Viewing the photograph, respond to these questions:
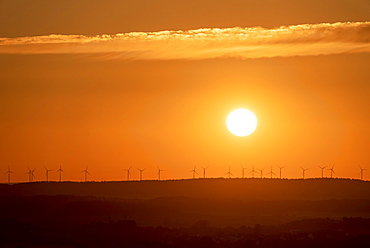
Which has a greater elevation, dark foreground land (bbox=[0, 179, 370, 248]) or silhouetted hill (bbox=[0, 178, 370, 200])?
silhouetted hill (bbox=[0, 178, 370, 200])

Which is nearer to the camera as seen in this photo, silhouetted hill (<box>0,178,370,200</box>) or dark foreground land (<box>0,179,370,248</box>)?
dark foreground land (<box>0,179,370,248</box>)

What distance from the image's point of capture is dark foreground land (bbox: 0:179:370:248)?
8100cm

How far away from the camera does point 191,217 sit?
126 m

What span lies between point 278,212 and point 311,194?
50517mm

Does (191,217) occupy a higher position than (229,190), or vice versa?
(229,190)

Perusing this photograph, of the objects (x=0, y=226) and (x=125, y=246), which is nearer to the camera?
(x=125, y=246)

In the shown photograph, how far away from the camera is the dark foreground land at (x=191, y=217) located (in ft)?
266

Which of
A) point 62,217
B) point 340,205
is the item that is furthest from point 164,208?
point 340,205

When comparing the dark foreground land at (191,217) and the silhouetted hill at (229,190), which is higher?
the silhouetted hill at (229,190)

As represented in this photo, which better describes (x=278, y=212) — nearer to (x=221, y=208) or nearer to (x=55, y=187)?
(x=221, y=208)

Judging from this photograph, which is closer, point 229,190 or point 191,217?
point 191,217

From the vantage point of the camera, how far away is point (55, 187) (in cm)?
19788

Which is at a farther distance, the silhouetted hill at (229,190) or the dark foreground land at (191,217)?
the silhouetted hill at (229,190)

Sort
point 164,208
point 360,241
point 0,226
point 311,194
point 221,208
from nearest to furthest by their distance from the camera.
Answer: point 360,241 < point 0,226 < point 164,208 < point 221,208 < point 311,194
